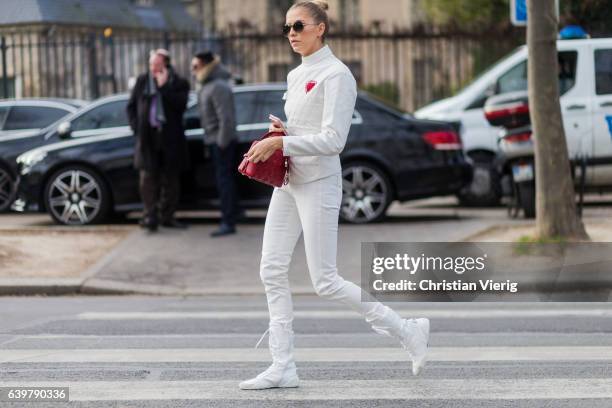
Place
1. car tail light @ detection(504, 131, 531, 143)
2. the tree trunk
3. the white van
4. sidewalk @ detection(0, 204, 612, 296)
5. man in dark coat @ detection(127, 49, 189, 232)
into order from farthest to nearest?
1. the white van
2. car tail light @ detection(504, 131, 531, 143)
3. man in dark coat @ detection(127, 49, 189, 232)
4. the tree trunk
5. sidewalk @ detection(0, 204, 612, 296)

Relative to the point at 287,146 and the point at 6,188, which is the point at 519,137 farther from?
the point at 287,146

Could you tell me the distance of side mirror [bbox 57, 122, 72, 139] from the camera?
14891mm

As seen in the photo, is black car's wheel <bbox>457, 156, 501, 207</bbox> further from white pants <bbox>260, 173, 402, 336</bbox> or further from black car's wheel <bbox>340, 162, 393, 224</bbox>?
white pants <bbox>260, 173, 402, 336</bbox>

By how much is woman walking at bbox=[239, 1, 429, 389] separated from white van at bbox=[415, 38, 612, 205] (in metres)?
9.11

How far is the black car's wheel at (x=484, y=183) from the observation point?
1611 cm

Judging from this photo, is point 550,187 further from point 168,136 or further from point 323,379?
point 323,379

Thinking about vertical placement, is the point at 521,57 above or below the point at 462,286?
above

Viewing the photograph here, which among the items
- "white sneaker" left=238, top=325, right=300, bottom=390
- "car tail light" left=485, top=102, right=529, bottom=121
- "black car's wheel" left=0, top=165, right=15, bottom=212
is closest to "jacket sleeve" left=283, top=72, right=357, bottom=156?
"white sneaker" left=238, top=325, right=300, bottom=390

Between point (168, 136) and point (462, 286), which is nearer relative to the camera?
point (462, 286)

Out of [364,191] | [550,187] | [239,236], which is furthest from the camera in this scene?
[364,191]

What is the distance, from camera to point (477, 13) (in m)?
29.0

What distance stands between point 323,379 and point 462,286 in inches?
178

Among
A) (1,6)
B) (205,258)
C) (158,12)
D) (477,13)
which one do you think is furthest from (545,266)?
(158,12)

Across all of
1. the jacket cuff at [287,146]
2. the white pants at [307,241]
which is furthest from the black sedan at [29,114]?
the jacket cuff at [287,146]
